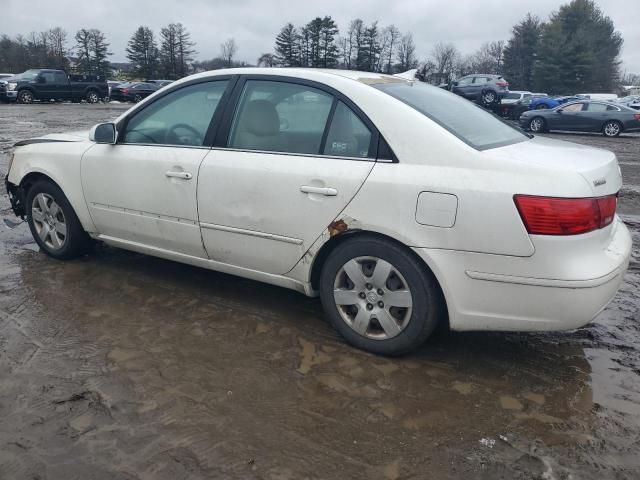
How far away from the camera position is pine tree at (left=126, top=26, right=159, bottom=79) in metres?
68.2

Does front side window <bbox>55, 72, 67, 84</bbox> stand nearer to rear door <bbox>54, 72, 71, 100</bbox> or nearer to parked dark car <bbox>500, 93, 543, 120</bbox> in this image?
rear door <bbox>54, 72, 71, 100</bbox>

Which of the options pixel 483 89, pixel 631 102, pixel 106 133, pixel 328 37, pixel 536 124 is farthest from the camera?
pixel 328 37

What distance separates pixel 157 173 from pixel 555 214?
8.36ft

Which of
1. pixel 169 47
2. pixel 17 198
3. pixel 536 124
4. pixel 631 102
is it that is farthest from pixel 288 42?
pixel 17 198

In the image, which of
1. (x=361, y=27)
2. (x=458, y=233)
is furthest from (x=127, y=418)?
(x=361, y=27)

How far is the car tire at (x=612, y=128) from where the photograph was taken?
19.5 m

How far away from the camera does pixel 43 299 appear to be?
4051 millimetres

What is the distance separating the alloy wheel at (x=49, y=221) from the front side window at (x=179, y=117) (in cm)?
102

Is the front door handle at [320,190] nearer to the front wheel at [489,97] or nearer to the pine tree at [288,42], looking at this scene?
the front wheel at [489,97]

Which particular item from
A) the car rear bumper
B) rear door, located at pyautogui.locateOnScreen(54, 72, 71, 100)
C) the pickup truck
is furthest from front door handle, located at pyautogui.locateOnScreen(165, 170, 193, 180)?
rear door, located at pyautogui.locateOnScreen(54, 72, 71, 100)

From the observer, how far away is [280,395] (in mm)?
2895

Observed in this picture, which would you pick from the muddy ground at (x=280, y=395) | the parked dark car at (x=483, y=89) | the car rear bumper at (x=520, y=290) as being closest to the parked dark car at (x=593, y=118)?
the parked dark car at (x=483, y=89)

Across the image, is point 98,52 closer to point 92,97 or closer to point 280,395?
point 92,97

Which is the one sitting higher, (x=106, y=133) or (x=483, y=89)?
(x=483, y=89)
